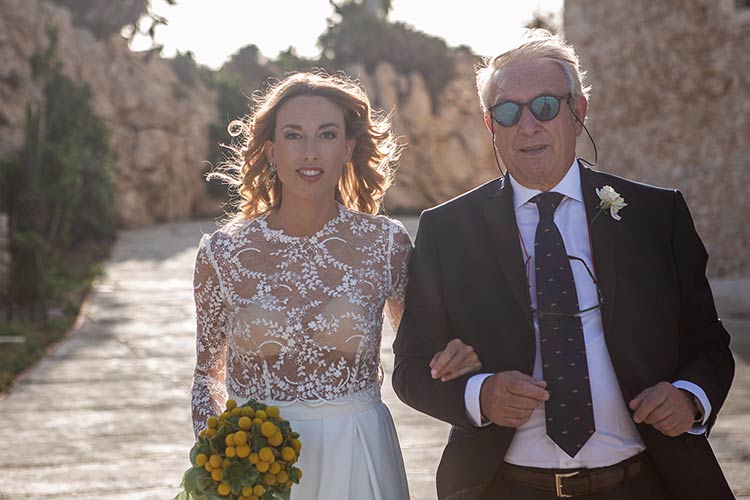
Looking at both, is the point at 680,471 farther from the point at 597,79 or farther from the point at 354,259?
the point at 597,79

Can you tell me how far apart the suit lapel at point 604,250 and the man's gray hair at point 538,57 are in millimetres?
308

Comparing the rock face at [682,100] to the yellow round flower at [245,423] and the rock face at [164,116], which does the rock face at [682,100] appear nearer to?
the yellow round flower at [245,423]

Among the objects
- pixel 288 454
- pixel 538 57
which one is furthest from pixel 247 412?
pixel 538 57

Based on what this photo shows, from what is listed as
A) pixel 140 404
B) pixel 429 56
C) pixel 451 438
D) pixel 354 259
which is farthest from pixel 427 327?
pixel 429 56

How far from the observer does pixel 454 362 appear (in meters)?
2.27

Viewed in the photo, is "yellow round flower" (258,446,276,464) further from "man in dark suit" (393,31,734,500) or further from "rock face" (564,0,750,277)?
"rock face" (564,0,750,277)

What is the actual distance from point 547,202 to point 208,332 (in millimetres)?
1154

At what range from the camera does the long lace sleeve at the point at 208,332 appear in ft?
9.37

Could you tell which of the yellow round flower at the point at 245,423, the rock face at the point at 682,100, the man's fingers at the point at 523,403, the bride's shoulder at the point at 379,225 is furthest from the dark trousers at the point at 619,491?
the rock face at the point at 682,100

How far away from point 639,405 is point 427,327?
0.59m

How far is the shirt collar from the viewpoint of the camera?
8.13 ft

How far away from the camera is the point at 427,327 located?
7.99 ft

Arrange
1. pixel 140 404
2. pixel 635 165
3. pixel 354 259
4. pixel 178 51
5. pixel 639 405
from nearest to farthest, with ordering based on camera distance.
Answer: pixel 639 405 < pixel 354 259 < pixel 140 404 < pixel 635 165 < pixel 178 51

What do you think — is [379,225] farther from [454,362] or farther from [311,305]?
[454,362]
